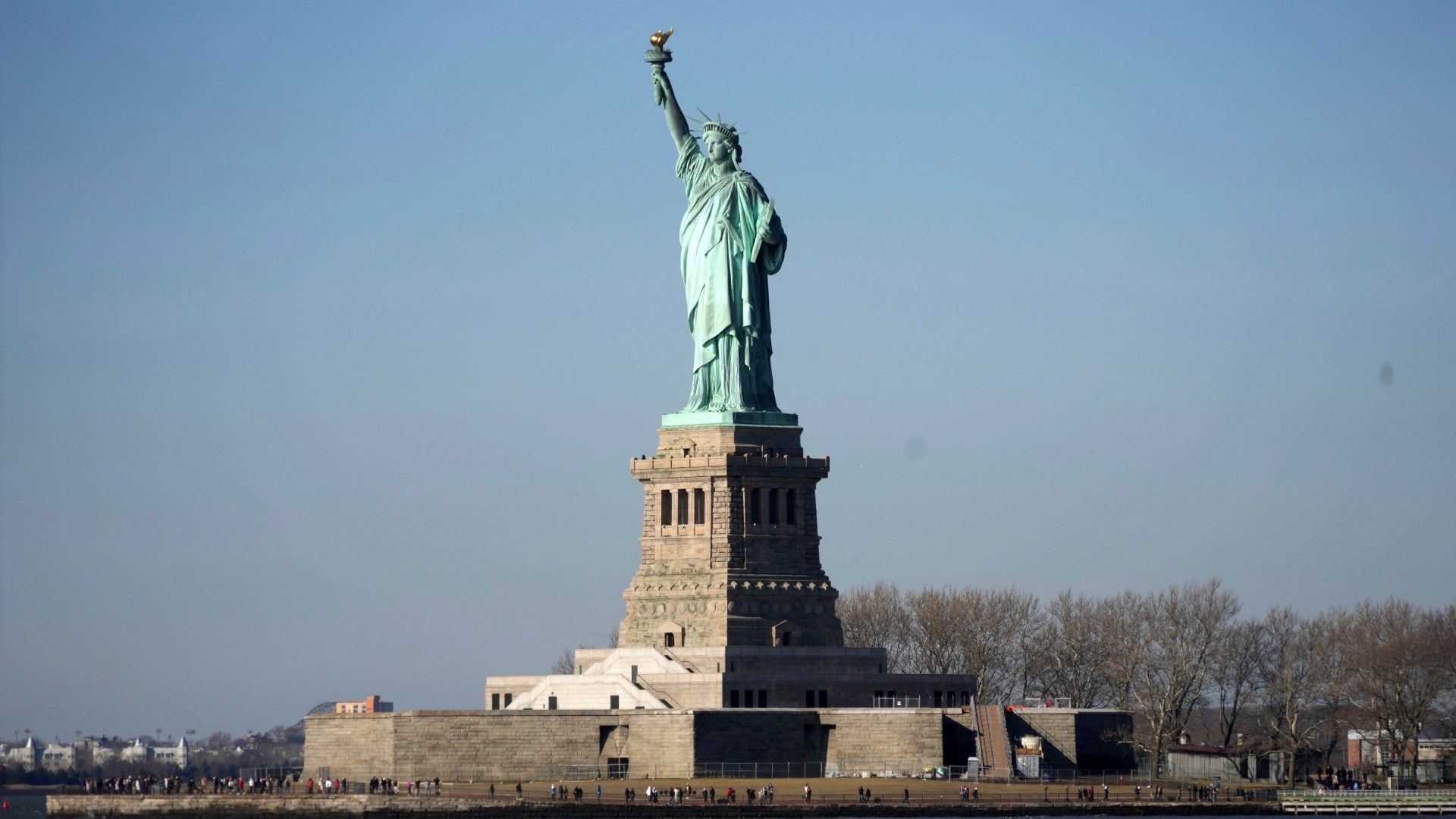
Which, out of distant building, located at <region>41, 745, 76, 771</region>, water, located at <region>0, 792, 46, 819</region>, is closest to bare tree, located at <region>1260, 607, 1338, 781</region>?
water, located at <region>0, 792, 46, 819</region>

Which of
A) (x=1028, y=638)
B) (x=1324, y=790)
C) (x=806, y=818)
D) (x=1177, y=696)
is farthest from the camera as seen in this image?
(x=1028, y=638)

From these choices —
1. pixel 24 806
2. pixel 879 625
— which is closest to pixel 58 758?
pixel 24 806

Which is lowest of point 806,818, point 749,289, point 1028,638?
point 806,818

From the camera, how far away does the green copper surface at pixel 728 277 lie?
9600 centimetres

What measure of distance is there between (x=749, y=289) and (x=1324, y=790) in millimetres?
23939

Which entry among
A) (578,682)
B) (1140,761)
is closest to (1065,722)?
(1140,761)

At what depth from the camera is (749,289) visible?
315 ft

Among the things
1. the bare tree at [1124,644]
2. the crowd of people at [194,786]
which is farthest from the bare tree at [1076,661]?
the crowd of people at [194,786]

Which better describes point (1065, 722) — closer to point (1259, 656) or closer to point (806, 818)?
point (806, 818)

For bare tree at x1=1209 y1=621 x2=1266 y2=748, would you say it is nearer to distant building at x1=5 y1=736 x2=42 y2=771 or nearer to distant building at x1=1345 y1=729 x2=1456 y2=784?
distant building at x1=1345 y1=729 x2=1456 y2=784

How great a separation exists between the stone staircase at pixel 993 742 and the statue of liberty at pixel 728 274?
12.9m

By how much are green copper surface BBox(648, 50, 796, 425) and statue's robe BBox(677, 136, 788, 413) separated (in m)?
0.02

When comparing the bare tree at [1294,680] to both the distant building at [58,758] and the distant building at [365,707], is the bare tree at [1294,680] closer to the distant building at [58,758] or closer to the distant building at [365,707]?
the distant building at [365,707]

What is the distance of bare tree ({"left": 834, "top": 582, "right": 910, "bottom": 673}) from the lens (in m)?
113
